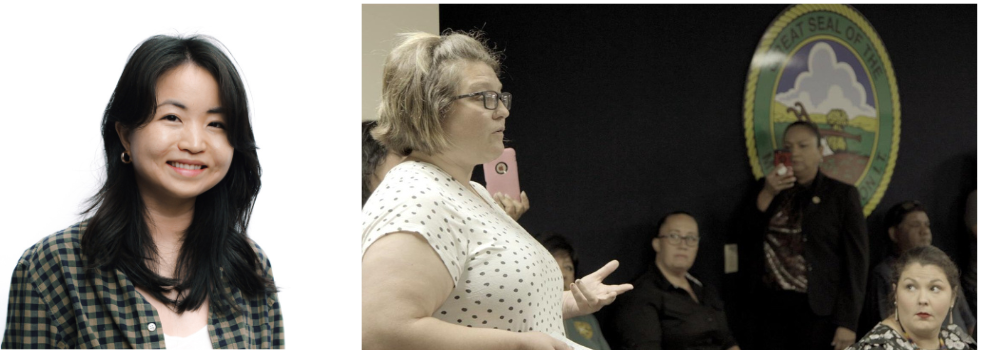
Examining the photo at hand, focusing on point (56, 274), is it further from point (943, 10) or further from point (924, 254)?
point (943, 10)

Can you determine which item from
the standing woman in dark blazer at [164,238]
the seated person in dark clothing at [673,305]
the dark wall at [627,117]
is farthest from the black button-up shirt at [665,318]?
the standing woman in dark blazer at [164,238]

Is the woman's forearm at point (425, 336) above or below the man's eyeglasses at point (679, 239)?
above

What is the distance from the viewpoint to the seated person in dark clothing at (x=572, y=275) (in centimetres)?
291

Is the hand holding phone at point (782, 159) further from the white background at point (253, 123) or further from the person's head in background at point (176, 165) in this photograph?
the person's head in background at point (176, 165)

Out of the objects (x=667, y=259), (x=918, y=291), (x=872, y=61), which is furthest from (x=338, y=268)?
(x=872, y=61)

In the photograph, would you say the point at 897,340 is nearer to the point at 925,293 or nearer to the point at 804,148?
the point at 925,293

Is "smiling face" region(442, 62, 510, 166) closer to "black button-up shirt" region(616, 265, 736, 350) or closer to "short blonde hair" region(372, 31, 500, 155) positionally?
"short blonde hair" region(372, 31, 500, 155)

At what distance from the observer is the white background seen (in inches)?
57.9

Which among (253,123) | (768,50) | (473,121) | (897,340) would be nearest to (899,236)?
(768,50)

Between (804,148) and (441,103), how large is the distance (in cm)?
259

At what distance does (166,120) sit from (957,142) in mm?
4101

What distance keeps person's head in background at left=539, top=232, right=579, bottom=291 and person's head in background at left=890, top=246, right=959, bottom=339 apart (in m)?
1.05

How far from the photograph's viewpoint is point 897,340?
2.79 meters

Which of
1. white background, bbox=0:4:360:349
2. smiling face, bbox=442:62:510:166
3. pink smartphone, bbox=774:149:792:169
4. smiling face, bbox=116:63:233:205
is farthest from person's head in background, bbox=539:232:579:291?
smiling face, bbox=116:63:233:205
